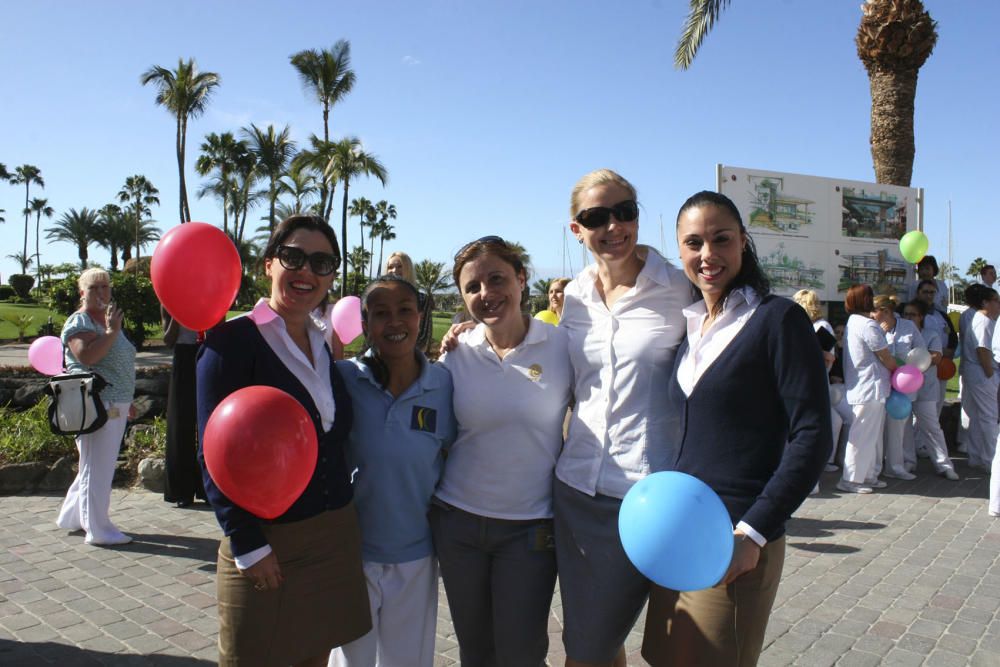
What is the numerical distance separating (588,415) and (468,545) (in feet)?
2.15

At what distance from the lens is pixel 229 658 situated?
2.21 m

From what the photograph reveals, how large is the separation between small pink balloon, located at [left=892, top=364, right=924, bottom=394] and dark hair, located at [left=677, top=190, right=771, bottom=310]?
6.15 meters

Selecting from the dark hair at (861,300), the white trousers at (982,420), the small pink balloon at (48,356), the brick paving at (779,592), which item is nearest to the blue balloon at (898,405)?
the dark hair at (861,300)

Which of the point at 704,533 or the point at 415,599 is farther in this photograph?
the point at 415,599

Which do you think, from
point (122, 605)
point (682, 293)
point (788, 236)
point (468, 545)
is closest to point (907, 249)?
point (788, 236)

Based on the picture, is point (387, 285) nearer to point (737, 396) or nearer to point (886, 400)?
point (737, 396)

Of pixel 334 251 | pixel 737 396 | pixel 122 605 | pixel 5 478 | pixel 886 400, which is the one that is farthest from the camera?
pixel 886 400

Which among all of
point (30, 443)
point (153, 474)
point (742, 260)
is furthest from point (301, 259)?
point (30, 443)

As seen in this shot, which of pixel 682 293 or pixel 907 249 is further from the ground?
pixel 907 249

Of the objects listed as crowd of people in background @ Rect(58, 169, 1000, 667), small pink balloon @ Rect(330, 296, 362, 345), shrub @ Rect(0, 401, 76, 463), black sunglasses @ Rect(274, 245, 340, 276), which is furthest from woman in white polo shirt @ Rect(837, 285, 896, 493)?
shrub @ Rect(0, 401, 76, 463)

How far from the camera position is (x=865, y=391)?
24.4ft

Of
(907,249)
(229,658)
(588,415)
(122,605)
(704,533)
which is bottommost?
(122,605)

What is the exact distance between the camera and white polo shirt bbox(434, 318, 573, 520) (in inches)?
101

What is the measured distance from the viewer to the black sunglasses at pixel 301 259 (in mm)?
2367
